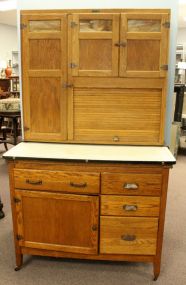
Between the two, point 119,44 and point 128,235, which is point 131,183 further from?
point 119,44

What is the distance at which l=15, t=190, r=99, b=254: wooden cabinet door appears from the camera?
190cm

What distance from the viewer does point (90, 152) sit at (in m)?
1.95

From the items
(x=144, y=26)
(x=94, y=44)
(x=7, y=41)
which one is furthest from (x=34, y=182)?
(x=7, y=41)

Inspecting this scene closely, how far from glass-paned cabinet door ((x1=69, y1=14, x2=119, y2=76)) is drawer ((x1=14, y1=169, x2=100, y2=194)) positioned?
70 centimetres

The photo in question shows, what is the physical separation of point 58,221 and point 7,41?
Answer: 798 centimetres

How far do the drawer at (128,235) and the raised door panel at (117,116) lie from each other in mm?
553

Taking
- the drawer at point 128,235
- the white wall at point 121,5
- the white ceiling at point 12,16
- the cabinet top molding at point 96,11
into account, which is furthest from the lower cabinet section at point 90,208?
the white ceiling at point 12,16

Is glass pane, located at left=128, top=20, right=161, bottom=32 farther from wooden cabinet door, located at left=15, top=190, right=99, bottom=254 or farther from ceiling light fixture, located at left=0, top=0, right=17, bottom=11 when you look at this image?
ceiling light fixture, located at left=0, top=0, right=17, bottom=11

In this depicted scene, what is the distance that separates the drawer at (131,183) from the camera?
1.82 metres

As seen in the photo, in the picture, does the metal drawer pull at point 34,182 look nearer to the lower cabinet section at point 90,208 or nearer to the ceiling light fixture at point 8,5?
the lower cabinet section at point 90,208

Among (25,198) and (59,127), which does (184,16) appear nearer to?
(59,127)

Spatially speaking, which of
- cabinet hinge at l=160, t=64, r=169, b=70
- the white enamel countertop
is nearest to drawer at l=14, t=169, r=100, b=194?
the white enamel countertop

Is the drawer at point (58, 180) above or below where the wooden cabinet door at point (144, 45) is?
below

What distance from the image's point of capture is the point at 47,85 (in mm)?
2102
